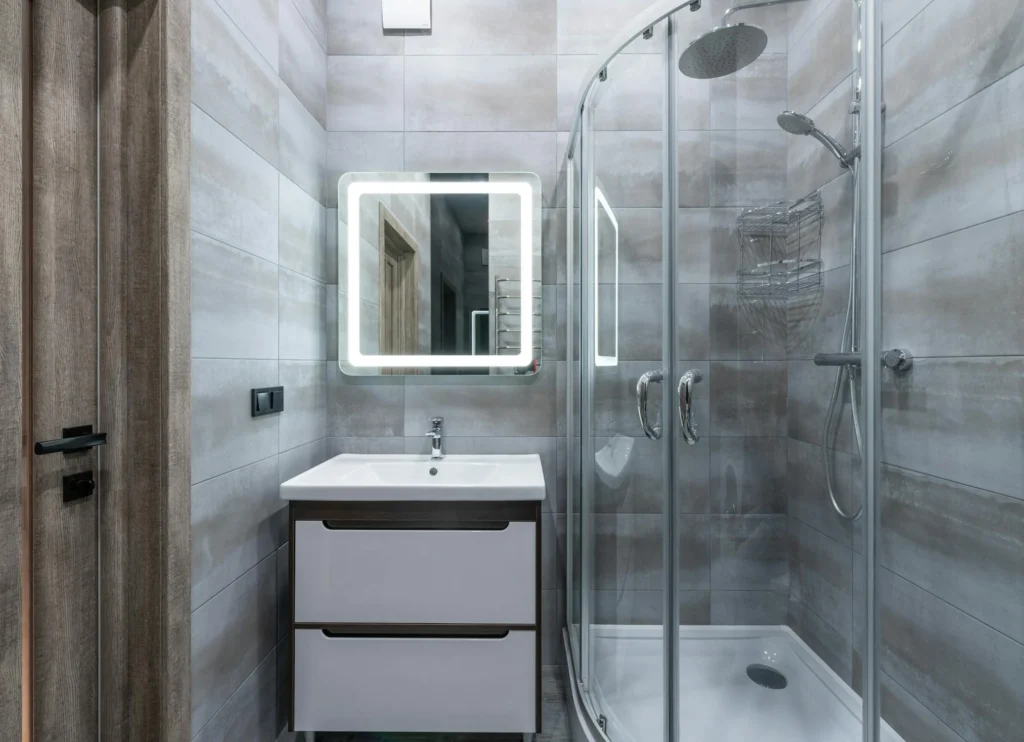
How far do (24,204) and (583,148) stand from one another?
132 centimetres

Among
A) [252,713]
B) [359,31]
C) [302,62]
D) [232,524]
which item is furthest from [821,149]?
[252,713]

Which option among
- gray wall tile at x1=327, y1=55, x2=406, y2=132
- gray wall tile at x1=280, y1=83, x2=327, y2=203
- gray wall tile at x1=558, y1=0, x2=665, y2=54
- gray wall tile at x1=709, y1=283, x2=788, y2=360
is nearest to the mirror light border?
gray wall tile at x1=280, y1=83, x2=327, y2=203

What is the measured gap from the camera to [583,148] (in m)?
1.58

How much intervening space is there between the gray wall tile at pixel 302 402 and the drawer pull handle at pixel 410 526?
34 centimetres

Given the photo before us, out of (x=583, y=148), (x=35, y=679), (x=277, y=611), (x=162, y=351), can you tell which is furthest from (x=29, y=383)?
(x=583, y=148)

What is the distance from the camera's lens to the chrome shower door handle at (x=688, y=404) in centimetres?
101

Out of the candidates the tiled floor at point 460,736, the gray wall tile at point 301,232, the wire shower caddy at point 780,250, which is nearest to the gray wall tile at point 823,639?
the wire shower caddy at point 780,250

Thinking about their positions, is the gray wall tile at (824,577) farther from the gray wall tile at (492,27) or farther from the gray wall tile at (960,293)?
the gray wall tile at (492,27)

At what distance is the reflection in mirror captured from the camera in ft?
6.18

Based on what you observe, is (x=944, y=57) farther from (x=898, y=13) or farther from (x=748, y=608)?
(x=748, y=608)

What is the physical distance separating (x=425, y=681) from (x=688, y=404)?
1.05 meters

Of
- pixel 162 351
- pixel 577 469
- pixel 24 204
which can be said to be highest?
pixel 24 204

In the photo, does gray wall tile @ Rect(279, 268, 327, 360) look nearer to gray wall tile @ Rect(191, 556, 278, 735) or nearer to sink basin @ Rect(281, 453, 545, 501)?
sink basin @ Rect(281, 453, 545, 501)

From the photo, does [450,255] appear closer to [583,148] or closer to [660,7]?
[583,148]
